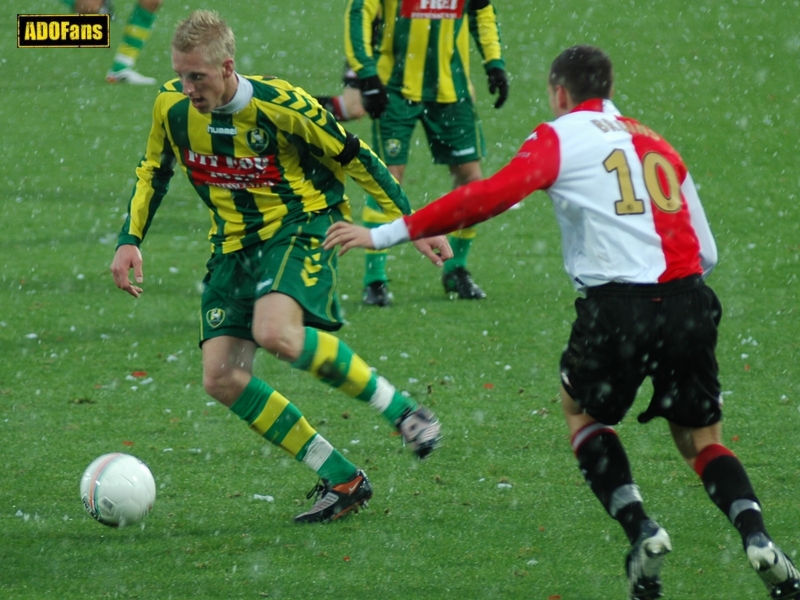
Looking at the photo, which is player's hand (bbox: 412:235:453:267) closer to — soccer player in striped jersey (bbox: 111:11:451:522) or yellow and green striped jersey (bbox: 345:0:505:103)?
soccer player in striped jersey (bbox: 111:11:451:522)

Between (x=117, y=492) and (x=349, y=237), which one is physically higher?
(x=349, y=237)

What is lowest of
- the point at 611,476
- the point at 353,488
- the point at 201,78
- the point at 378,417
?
the point at 378,417

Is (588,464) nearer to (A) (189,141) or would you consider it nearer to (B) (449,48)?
(A) (189,141)

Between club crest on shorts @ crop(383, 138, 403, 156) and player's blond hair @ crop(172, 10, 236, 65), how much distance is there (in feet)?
11.3

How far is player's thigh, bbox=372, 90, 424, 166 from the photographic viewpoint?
25.5 ft

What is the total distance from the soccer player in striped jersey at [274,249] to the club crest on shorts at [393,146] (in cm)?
312

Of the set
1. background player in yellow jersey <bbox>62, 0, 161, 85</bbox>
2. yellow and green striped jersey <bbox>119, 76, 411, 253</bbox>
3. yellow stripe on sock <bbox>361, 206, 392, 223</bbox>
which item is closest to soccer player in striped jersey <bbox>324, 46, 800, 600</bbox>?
yellow and green striped jersey <bbox>119, 76, 411, 253</bbox>

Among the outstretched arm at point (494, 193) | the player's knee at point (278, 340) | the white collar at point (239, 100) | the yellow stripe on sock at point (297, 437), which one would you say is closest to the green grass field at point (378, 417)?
the yellow stripe on sock at point (297, 437)

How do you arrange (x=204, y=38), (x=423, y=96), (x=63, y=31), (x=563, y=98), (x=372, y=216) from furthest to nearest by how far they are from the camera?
(x=63, y=31) < (x=423, y=96) < (x=372, y=216) < (x=204, y=38) < (x=563, y=98)

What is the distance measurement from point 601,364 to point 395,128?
4.41 meters

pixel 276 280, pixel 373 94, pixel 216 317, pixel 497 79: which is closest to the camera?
pixel 276 280

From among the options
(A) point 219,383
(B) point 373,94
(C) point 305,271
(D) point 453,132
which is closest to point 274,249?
(C) point 305,271

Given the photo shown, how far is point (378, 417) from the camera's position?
5.72 metres

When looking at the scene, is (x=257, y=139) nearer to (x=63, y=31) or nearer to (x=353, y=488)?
(x=353, y=488)
